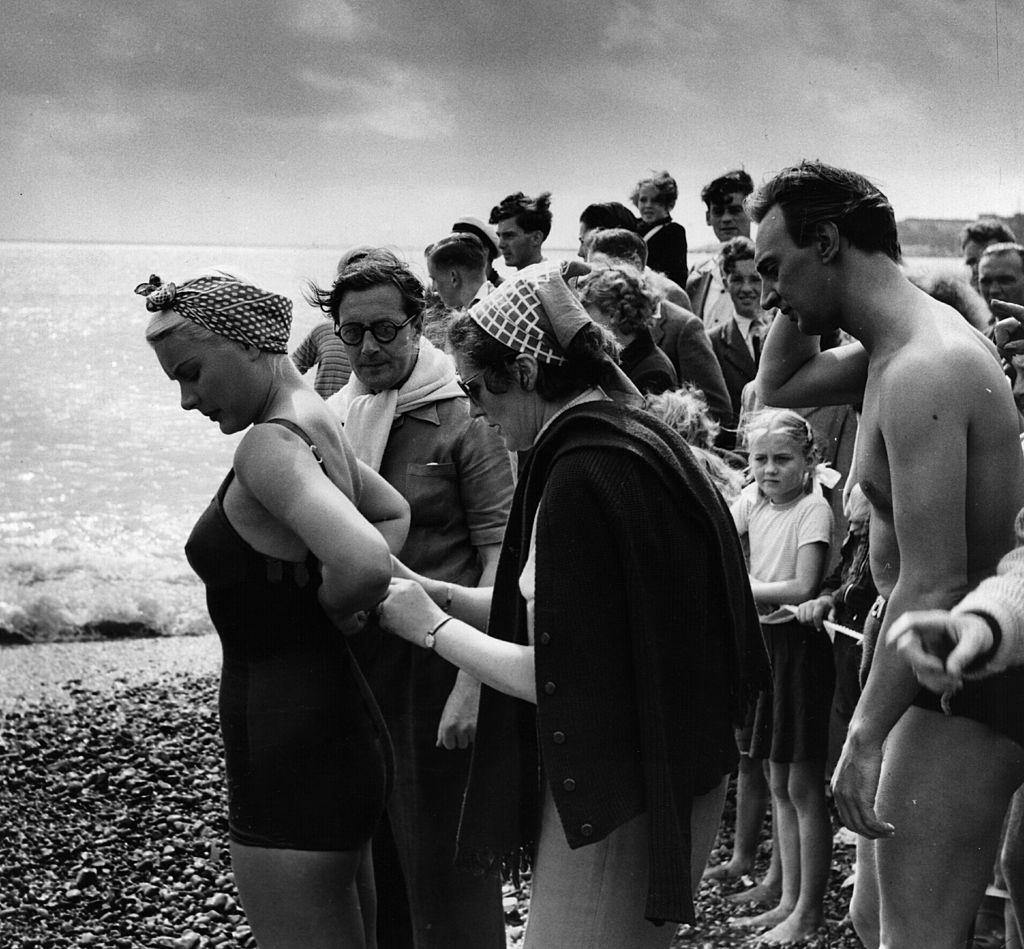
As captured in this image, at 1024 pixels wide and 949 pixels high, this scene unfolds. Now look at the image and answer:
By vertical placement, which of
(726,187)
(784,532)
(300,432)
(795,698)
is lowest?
(795,698)

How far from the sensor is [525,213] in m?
6.86

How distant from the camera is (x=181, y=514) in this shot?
2261 centimetres

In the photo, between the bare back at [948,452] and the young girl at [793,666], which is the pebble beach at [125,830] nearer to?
the young girl at [793,666]

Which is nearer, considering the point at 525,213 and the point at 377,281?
the point at 377,281

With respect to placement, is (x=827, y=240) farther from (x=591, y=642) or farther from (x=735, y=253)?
(x=735, y=253)

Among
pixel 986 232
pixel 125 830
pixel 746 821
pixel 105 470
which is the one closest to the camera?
pixel 746 821

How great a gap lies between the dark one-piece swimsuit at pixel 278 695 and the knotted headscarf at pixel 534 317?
503 mm

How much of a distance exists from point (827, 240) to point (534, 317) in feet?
2.08

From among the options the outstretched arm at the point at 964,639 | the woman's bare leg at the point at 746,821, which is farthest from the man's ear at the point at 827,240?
the woman's bare leg at the point at 746,821

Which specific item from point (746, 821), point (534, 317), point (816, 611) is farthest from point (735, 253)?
point (534, 317)

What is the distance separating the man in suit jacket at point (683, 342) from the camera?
5.59 metres

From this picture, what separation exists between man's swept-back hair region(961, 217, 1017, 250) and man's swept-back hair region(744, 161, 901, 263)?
4478 mm

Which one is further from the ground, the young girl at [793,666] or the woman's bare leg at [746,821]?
the young girl at [793,666]

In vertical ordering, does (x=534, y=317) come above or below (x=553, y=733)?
above
